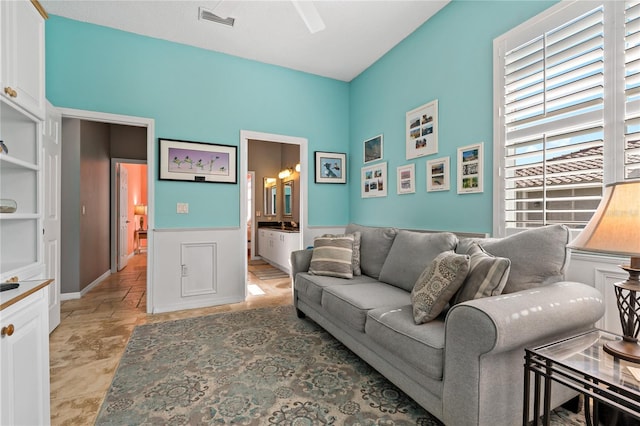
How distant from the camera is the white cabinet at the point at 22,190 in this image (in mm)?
1796

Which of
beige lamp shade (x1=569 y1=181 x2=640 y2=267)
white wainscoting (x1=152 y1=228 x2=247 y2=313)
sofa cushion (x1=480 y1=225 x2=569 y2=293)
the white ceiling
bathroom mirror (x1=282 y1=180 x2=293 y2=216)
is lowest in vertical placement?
white wainscoting (x1=152 y1=228 x2=247 y2=313)

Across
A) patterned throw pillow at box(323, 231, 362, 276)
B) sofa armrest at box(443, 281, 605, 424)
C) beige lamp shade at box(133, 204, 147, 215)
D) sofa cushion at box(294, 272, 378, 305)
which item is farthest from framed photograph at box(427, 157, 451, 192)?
beige lamp shade at box(133, 204, 147, 215)

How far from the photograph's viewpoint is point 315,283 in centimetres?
269

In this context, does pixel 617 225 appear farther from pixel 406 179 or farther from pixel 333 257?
pixel 406 179

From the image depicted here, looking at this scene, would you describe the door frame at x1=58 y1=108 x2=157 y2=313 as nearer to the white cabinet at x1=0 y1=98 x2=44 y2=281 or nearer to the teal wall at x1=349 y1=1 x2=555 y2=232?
the white cabinet at x1=0 y1=98 x2=44 y2=281

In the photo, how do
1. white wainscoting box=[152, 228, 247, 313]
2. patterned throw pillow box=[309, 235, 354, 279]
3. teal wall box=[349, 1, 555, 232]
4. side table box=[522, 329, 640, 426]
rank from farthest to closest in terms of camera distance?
1. white wainscoting box=[152, 228, 247, 313]
2. patterned throw pillow box=[309, 235, 354, 279]
3. teal wall box=[349, 1, 555, 232]
4. side table box=[522, 329, 640, 426]

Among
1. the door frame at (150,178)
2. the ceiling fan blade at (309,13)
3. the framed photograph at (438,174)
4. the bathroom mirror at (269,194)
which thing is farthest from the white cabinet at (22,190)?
the bathroom mirror at (269,194)

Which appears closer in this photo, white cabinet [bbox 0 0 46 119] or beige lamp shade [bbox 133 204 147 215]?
white cabinet [bbox 0 0 46 119]

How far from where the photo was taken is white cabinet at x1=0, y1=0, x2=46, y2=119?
5.31ft

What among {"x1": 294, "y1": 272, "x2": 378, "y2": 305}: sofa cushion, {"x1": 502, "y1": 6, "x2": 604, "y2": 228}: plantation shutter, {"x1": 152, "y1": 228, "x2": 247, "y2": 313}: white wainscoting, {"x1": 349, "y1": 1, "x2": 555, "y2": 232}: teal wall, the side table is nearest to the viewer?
the side table

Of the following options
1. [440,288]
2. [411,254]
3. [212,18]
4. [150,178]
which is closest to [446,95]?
[411,254]

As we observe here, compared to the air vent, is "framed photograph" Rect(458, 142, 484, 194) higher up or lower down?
lower down

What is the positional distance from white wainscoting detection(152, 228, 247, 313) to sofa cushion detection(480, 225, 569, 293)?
9.80ft

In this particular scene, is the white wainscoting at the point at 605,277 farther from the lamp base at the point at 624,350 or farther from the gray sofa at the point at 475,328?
the lamp base at the point at 624,350
